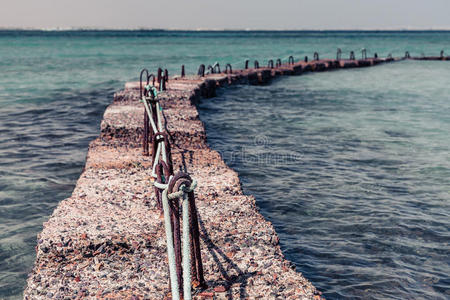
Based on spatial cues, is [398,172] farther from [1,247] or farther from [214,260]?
[1,247]

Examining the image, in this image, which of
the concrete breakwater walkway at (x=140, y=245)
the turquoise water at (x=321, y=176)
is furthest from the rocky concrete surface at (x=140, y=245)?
the turquoise water at (x=321, y=176)

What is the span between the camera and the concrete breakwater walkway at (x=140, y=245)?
3541mm

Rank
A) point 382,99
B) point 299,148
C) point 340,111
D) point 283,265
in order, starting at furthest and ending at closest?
point 382,99, point 340,111, point 299,148, point 283,265

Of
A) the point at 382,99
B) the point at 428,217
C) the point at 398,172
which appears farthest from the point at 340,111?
the point at 428,217

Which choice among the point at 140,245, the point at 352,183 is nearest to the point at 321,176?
the point at 352,183

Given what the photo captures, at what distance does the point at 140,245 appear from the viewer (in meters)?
4.09

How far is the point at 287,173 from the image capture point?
27.7ft

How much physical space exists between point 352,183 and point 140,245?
478 cm

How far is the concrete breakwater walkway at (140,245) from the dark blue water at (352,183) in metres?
1.06

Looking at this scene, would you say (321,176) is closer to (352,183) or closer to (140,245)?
(352,183)

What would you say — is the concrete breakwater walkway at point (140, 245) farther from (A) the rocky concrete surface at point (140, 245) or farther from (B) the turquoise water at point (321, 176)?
(B) the turquoise water at point (321, 176)

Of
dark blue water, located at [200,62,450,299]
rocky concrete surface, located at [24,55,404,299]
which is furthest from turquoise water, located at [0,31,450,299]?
rocky concrete surface, located at [24,55,404,299]

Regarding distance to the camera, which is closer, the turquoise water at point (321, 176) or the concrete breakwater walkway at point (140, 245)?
the concrete breakwater walkway at point (140, 245)

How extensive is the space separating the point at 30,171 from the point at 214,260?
5778 millimetres
